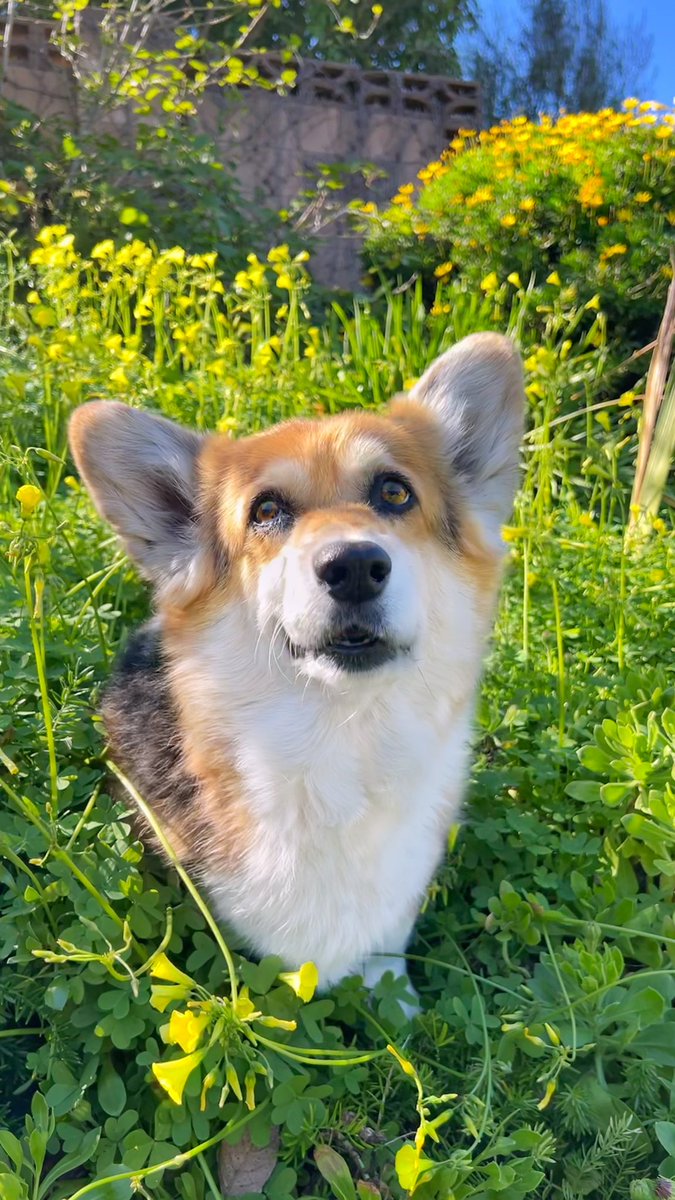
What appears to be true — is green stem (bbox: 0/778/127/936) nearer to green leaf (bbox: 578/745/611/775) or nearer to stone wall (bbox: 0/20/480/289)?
green leaf (bbox: 578/745/611/775)

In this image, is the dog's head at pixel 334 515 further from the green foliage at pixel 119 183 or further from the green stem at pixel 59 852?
the green foliage at pixel 119 183

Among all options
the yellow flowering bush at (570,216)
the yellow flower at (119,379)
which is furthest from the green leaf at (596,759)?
the yellow flowering bush at (570,216)

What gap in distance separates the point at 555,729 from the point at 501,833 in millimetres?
345

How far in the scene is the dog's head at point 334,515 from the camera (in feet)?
5.25

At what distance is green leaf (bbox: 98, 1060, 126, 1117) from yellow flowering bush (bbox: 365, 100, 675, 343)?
4657 millimetres

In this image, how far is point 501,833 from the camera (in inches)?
86.1

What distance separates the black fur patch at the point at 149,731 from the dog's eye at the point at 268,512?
44 cm

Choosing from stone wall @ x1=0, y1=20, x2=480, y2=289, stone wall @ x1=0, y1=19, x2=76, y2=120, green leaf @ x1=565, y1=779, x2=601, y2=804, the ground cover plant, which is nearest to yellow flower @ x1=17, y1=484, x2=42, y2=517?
the ground cover plant

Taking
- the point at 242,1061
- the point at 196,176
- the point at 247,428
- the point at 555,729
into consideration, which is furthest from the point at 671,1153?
the point at 196,176

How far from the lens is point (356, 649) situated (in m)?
1.62

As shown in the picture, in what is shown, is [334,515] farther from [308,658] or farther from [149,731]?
[149,731]

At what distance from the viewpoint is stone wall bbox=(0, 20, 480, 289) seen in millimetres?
6496

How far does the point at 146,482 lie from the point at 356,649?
741mm

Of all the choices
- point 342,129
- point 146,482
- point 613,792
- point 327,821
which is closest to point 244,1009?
point 327,821
